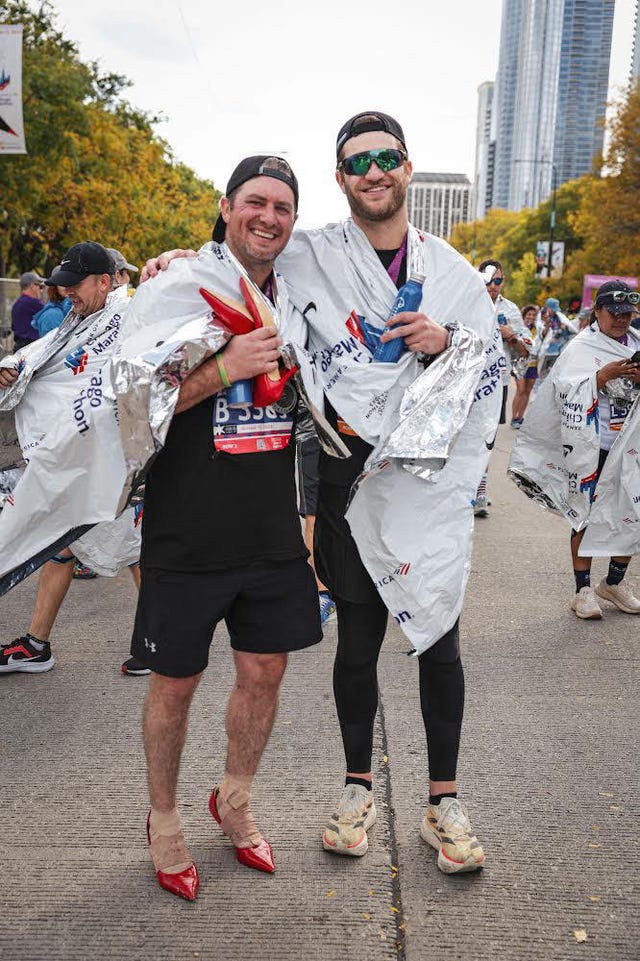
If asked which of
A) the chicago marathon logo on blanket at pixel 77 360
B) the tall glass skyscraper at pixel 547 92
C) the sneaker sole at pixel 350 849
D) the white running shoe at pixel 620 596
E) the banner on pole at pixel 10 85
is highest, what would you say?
the tall glass skyscraper at pixel 547 92

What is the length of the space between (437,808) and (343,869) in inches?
13.4

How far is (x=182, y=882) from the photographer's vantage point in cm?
272

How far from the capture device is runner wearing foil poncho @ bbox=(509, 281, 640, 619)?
17.5ft

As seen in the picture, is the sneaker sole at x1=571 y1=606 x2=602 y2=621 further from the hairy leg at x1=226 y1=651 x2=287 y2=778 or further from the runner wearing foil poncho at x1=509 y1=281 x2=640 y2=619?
the hairy leg at x1=226 y1=651 x2=287 y2=778

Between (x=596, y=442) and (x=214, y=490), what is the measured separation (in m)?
3.24

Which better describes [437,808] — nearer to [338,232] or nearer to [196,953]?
[196,953]

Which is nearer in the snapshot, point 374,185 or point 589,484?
point 374,185

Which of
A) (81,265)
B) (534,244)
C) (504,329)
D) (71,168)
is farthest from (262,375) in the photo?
(534,244)

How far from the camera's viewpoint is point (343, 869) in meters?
2.85

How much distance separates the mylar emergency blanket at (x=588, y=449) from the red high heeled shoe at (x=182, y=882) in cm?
328

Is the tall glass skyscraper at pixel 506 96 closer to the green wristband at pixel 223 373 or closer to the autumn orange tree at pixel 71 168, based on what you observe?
the autumn orange tree at pixel 71 168

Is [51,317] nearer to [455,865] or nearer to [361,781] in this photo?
[361,781]

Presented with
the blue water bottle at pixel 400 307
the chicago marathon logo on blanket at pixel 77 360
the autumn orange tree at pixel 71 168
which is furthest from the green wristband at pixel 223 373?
the autumn orange tree at pixel 71 168

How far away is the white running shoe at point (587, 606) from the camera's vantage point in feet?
17.7
